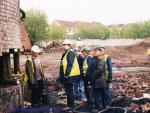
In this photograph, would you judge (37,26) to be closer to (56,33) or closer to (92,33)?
(56,33)

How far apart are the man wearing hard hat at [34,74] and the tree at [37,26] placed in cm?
5913

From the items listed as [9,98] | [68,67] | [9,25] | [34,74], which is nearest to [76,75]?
[68,67]

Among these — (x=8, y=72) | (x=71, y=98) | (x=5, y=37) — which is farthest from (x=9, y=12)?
(x=71, y=98)

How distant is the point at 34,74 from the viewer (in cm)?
1275

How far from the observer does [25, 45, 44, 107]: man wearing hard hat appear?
12.6 m

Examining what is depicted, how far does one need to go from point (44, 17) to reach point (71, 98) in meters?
70.9

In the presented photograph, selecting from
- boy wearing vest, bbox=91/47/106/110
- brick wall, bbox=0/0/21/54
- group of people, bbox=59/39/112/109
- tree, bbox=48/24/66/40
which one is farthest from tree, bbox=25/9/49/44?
boy wearing vest, bbox=91/47/106/110

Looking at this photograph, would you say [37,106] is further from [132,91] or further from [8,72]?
[132,91]

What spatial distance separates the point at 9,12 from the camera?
13.0m

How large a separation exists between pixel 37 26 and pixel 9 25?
6454 cm

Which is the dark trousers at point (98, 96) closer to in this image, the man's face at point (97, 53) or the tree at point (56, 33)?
A: the man's face at point (97, 53)

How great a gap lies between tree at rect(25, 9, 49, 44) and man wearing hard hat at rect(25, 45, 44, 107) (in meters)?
59.1

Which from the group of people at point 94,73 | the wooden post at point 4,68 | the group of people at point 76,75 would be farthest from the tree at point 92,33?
the group of people at point 94,73

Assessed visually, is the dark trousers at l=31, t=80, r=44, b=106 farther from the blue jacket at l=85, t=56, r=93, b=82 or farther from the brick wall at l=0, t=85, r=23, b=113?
the blue jacket at l=85, t=56, r=93, b=82
